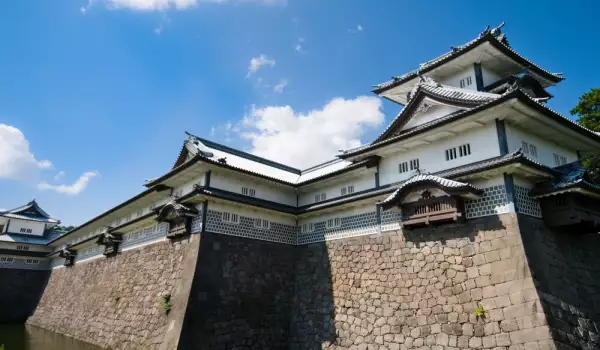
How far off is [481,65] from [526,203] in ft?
23.8

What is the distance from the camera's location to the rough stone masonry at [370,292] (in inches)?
375

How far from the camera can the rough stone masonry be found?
9516 millimetres

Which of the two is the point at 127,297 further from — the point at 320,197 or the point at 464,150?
A: the point at 464,150

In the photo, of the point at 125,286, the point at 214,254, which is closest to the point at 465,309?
the point at 214,254

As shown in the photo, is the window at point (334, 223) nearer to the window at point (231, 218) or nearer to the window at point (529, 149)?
the window at point (231, 218)

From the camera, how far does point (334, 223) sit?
1563cm

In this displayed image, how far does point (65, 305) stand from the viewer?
25.7 m

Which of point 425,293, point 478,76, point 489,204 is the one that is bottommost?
point 425,293

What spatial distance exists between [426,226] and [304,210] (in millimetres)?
6091

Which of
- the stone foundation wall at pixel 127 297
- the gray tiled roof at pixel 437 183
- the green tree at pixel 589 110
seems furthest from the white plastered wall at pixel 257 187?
the green tree at pixel 589 110

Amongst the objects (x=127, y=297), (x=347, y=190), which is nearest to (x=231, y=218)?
(x=347, y=190)

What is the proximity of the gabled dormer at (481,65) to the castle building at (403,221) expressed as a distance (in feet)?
0.22

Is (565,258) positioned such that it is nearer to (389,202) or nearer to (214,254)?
(389,202)

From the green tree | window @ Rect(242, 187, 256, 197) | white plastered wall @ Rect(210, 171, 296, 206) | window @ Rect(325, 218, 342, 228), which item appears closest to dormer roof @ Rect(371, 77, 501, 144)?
window @ Rect(325, 218, 342, 228)
